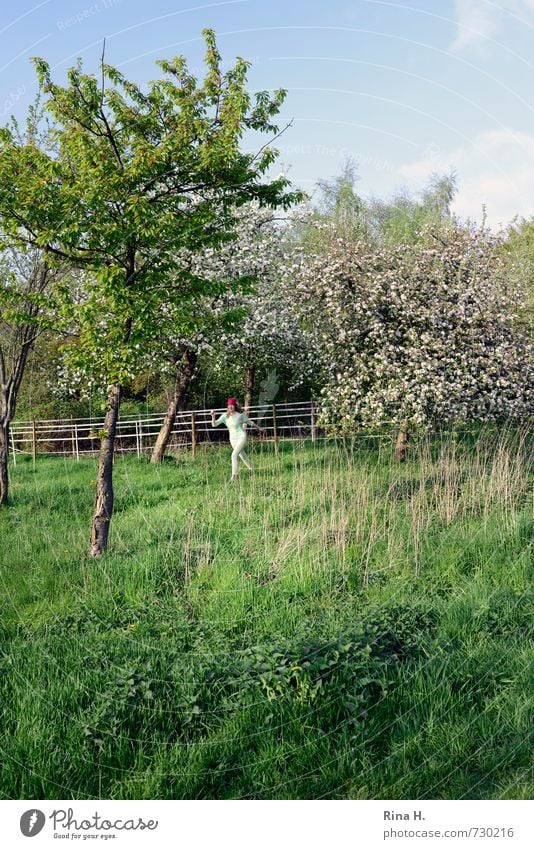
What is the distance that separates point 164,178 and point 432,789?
7881mm

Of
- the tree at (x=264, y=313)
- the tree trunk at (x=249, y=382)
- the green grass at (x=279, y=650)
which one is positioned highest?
the tree at (x=264, y=313)

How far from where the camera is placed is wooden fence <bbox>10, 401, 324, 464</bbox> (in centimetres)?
1684

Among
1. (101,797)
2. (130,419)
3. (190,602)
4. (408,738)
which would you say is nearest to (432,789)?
(408,738)

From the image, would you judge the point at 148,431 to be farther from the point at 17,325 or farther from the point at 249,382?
the point at 17,325

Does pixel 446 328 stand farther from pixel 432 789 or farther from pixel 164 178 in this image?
pixel 432 789

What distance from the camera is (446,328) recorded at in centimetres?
1478

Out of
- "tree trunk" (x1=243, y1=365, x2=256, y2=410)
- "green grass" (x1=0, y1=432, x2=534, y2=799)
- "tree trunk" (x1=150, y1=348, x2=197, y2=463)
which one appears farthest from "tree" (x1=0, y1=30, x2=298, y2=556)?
"tree trunk" (x1=243, y1=365, x2=256, y2=410)

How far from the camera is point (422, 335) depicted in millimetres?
14430

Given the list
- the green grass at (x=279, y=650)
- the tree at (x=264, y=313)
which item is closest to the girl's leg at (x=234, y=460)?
the green grass at (x=279, y=650)

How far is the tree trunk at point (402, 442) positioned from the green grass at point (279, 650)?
9.43 feet

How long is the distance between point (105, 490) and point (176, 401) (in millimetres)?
6487

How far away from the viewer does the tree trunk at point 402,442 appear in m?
13.5

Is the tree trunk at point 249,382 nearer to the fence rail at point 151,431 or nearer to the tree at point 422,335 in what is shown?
the fence rail at point 151,431

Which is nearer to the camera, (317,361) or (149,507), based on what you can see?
(149,507)
